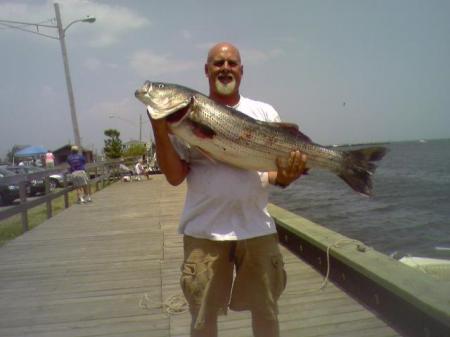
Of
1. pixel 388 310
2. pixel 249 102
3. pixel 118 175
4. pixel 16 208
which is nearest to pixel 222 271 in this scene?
pixel 249 102

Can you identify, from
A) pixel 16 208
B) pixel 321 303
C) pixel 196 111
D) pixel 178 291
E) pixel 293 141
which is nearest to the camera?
pixel 196 111

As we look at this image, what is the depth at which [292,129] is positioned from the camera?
9.07 ft

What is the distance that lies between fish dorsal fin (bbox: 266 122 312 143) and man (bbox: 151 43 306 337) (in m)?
0.17

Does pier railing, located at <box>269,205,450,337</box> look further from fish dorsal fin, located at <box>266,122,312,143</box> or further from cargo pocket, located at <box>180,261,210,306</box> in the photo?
cargo pocket, located at <box>180,261,210,306</box>

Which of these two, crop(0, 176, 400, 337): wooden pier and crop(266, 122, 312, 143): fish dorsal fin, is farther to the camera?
crop(0, 176, 400, 337): wooden pier

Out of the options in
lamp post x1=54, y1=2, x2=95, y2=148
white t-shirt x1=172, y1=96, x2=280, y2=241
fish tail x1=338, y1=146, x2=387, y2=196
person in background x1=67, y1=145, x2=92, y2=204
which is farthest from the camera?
lamp post x1=54, y1=2, x2=95, y2=148

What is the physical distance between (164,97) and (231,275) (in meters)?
1.26

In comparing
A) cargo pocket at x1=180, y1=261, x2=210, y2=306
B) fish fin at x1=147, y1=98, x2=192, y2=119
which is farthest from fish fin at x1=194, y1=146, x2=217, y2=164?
cargo pocket at x1=180, y1=261, x2=210, y2=306

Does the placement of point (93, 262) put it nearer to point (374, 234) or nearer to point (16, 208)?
point (16, 208)

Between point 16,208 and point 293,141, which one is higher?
point 293,141

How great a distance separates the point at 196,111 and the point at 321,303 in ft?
8.81

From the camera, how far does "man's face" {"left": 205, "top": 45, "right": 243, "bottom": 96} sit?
104 inches

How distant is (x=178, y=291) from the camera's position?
4.76m

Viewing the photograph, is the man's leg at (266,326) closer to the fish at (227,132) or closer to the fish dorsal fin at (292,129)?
the fish at (227,132)
